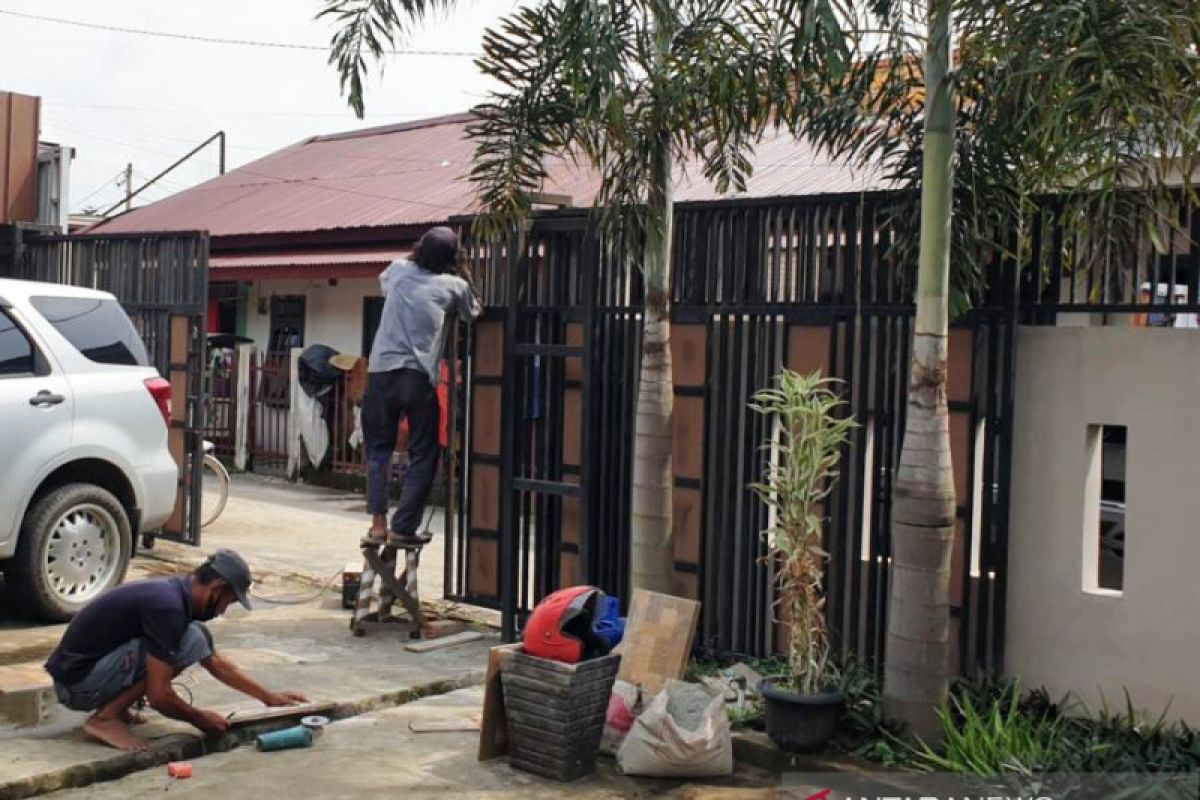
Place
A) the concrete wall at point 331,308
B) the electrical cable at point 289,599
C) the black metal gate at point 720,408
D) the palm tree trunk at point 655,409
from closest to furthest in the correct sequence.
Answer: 1. the black metal gate at point 720,408
2. the palm tree trunk at point 655,409
3. the electrical cable at point 289,599
4. the concrete wall at point 331,308

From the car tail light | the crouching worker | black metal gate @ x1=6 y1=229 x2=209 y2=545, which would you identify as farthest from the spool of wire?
black metal gate @ x1=6 y1=229 x2=209 y2=545

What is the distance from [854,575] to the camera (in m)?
6.80

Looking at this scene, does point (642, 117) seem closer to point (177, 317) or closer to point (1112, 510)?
point (1112, 510)

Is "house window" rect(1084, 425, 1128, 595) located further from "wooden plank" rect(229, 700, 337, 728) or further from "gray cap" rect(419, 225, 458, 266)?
"wooden plank" rect(229, 700, 337, 728)

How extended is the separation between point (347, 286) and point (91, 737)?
1254 centimetres

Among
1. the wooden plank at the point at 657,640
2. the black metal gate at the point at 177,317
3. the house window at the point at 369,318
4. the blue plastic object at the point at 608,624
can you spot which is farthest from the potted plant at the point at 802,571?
the house window at the point at 369,318

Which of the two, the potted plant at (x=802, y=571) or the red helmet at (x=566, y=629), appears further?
the potted plant at (x=802, y=571)

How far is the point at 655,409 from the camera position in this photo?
7160 millimetres

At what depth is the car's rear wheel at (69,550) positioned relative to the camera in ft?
27.3

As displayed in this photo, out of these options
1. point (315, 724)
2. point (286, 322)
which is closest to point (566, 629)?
point (315, 724)

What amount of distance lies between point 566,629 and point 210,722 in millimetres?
1588

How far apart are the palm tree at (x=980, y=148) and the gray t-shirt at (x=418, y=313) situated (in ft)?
8.65

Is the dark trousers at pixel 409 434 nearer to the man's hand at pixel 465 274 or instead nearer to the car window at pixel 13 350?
the man's hand at pixel 465 274

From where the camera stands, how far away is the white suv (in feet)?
27.2
